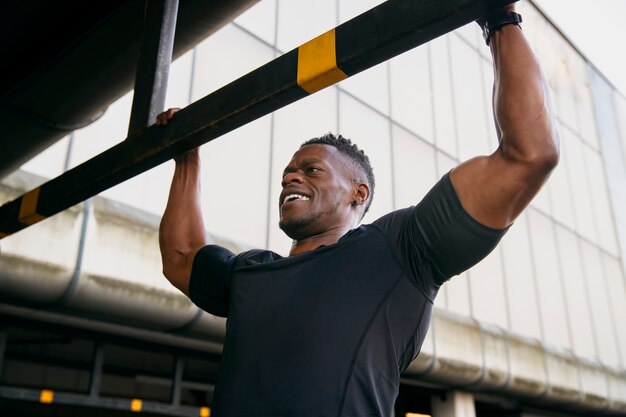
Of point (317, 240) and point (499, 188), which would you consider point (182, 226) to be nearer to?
point (317, 240)

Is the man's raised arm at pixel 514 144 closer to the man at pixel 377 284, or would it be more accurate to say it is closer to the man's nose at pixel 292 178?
the man at pixel 377 284

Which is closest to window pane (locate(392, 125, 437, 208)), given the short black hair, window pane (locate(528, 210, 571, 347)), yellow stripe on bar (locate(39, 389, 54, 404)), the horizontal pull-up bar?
window pane (locate(528, 210, 571, 347))

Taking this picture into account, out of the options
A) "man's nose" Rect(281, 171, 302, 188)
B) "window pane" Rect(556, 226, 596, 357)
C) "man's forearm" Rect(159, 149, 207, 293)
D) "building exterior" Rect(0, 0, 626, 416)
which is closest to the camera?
"man's nose" Rect(281, 171, 302, 188)

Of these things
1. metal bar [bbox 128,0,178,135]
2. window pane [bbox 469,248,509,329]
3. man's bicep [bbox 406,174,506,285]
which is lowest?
man's bicep [bbox 406,174,506,285]

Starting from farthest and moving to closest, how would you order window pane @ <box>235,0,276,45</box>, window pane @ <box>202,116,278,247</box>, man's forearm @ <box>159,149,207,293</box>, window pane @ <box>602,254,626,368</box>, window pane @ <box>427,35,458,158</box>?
window pane @ <box>602,254,626,368</box>
window pane @ <box>427,35,458,158</box>
window pane @ <box>235,0,276,45</box>
window pane @ <box>202,116,278,247</box>
man's forearm @ <box>159,149,207,293</box>

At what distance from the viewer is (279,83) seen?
1.88 metres

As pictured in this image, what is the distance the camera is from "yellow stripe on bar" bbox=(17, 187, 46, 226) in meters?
2.67

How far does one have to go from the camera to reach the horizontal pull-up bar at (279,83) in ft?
5.24

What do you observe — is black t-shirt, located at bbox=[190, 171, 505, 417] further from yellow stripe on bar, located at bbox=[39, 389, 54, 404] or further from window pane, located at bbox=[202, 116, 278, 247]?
window pane, located at bbox=[202, 116, 278, 247]

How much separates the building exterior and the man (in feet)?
9.87

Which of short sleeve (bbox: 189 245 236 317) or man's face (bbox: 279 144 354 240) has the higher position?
Result: man's face (bbox: 279 144 354 240)

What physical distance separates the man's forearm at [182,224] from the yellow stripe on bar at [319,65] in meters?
0.80

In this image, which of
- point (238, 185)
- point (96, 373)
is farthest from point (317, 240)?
point (238, 185)

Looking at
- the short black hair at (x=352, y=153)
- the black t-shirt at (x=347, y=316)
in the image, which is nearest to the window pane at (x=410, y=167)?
the short black hair at (x=352, y=153)
